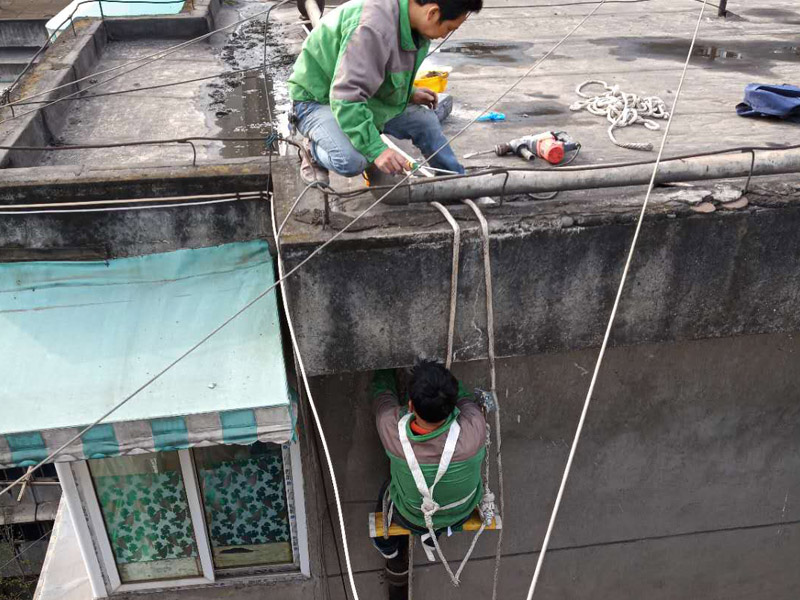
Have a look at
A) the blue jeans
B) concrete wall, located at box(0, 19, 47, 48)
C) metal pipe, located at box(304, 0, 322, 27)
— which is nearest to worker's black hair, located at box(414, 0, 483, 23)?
the blue jeans

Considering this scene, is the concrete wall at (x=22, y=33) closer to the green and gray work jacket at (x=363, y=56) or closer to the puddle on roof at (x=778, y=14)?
the puddle on roof at (x=778, y=14)

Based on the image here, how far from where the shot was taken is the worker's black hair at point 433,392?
10.5 ft

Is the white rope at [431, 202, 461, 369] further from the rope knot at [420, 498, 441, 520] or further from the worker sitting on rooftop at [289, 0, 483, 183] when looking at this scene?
the rope knot at [420, 498, 441, 520]

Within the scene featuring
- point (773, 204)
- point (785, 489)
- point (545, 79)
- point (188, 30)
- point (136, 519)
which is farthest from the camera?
point (188, 30)

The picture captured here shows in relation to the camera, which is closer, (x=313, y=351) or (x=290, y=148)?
(x=313, y=351)

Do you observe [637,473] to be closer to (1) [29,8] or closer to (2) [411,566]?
(2) [411,566]

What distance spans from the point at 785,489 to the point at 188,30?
680 cm

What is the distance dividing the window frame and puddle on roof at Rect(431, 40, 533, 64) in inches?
161

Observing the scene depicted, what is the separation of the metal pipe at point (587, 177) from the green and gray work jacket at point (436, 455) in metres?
1.03

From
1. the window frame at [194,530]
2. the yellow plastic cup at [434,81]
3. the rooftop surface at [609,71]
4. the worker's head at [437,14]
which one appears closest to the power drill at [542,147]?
the rooftop surface at [609,71]

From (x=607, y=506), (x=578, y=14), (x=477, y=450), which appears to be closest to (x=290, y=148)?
(x=477, y=450)

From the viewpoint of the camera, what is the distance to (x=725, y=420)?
4379mm

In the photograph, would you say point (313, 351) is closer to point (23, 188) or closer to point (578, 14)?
point (23, 188)

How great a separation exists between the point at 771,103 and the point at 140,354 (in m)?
4.24
